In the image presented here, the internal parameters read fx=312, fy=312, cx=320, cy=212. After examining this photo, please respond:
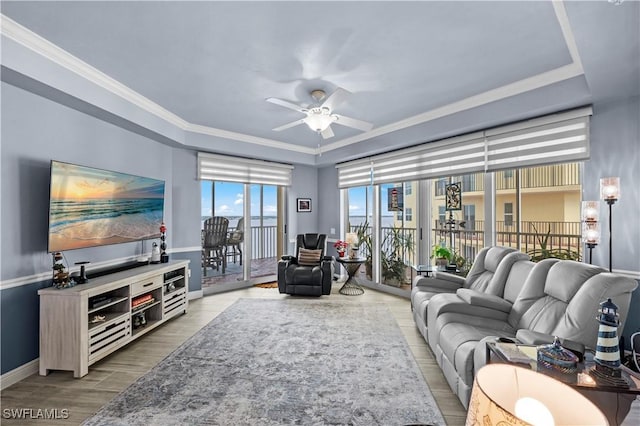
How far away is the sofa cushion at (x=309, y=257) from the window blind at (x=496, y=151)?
5.47 ft

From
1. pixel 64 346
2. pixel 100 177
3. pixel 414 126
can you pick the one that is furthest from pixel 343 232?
pixel 64 346

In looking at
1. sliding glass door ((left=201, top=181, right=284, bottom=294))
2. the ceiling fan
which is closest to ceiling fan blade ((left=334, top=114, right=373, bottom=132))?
the ceiling fan

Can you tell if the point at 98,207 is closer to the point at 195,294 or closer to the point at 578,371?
the point at 195,294

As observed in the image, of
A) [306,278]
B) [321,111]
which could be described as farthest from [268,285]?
[321,111]

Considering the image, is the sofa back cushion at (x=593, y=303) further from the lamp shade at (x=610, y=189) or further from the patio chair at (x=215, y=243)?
the patio chair at (x=215, y=243)

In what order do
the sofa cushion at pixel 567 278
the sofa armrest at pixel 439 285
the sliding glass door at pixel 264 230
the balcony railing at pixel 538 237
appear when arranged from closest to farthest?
the sofa cushion at pixel 567 278
the balcony railing at pixel 538 237
the sofa armrest at pixel 439 285
the sliding glass door at pixel 264 230

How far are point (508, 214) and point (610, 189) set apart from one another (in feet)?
3.87

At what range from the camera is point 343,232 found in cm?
641

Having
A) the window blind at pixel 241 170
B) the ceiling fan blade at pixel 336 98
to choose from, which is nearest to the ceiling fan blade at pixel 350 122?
the ceiling fan blade at pixel 336 98

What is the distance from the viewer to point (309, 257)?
5.46 metres

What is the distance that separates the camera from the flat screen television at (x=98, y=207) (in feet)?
9.12

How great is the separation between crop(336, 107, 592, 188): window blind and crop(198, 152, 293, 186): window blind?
1.86m

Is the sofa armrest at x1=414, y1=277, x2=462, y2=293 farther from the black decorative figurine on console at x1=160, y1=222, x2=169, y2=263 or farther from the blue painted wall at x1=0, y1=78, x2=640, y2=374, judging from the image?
the black decorative figurine on console at x1=160, y1=222, x2=169, y2=263

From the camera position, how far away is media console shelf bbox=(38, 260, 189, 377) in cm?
260
